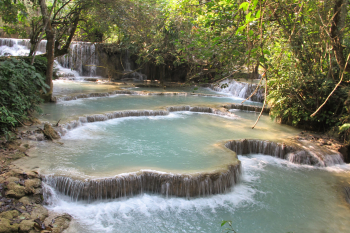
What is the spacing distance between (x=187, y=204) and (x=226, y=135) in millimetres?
3513

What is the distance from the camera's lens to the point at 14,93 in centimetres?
612

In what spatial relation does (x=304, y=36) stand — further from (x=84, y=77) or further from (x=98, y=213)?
(x=84, y=77)

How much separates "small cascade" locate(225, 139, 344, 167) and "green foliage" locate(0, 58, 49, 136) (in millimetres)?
5079

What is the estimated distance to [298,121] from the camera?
9.36 m

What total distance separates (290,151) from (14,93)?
6.94 meters

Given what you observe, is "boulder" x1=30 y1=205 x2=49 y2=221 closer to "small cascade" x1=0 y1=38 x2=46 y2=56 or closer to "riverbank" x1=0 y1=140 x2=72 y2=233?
"riverbank" x1=0 y1=140 x2=72 y2=233

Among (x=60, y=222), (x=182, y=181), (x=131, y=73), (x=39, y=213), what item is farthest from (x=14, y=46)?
(x=182, y=181)

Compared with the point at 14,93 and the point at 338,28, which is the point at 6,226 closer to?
the point at 14,93

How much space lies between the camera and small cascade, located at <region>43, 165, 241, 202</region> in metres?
4.77

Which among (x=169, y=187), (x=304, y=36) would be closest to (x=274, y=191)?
(x=169, y=187)

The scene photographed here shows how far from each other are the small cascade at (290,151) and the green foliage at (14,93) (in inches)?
200

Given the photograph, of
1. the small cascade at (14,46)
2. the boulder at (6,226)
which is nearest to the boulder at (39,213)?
the boulder at (6,226)

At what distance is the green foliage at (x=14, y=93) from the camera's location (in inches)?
228

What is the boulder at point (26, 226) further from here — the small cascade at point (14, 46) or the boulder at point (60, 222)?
the small cascade at point (14, 46)
